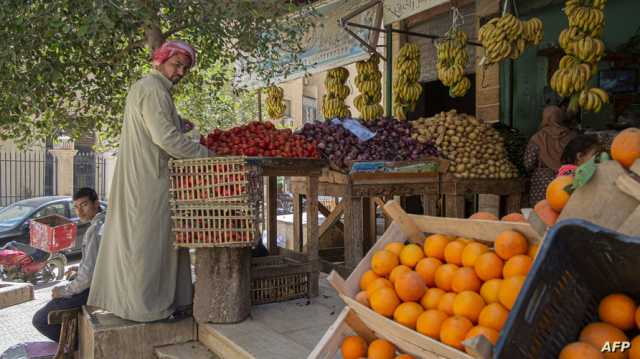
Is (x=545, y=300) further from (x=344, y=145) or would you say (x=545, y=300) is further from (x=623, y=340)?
(x=344, y=145)

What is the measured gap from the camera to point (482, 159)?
5559 mm

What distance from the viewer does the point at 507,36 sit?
16.7 ft

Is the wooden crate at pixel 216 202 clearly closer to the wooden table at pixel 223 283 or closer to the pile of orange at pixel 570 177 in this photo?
the wooden table at pixel 223 283

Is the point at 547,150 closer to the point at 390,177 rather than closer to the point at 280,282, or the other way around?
the point at 390,177

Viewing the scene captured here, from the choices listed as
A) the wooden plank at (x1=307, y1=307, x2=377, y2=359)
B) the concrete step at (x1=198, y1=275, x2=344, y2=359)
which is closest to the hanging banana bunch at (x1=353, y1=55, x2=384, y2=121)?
the concrete step at (x1=198, y1=275, x2=344, y2=359)

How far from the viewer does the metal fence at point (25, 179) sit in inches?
770

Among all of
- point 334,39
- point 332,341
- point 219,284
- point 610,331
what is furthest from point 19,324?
point 610,331

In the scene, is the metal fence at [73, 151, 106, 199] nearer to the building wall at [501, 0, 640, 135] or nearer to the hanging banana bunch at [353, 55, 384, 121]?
the hanging banana bunch at [353, 55, 384, 121]

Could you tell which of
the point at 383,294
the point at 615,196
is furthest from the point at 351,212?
the point at 615,196

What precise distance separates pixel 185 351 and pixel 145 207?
1.05 metres

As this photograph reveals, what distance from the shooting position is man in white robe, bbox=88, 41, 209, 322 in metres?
3.71

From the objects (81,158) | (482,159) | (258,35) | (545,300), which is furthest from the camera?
(81,158)

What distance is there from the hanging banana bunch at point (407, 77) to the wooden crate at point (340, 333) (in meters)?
5.26

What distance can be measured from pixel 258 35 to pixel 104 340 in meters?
3.81
